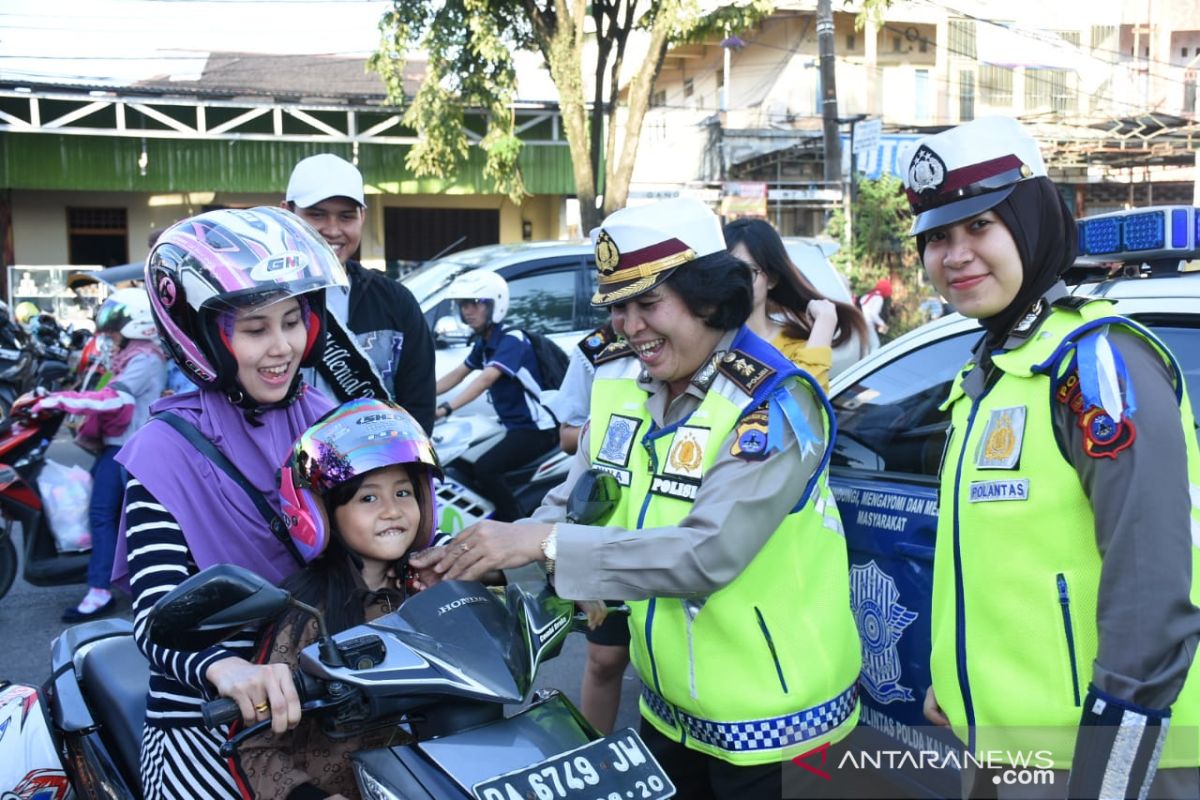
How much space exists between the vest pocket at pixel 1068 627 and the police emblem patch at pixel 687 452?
0.71 metres

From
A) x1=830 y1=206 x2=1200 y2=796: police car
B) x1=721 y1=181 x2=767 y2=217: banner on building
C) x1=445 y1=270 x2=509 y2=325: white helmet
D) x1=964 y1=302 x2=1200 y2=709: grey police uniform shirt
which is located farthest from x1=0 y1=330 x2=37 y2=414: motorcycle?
x1=721 y1=181 x2=767 y2=217: banner on building

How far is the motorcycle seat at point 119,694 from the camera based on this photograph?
2.34 m

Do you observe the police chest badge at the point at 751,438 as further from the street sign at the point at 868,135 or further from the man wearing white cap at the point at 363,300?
the street sign at the point at 868,135

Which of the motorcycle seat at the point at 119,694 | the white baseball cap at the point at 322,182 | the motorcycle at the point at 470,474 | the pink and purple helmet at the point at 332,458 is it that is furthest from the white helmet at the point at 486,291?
the pink and purple helmet at the point at 332,458

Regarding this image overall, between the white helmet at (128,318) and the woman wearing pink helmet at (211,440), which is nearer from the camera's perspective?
the woman wearing pink helmet at (211,440)

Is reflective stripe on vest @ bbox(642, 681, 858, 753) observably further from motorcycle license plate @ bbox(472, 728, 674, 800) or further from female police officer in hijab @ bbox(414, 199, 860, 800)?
motorcycle license plate @ bbox(472, 728, 674, 800)

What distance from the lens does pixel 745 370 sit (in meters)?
2.14

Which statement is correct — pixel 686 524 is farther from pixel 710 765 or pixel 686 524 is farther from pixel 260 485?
pixel 260 485

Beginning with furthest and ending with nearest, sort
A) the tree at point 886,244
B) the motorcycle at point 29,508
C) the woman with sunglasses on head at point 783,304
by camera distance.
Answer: the tree at point 886,244, the motorcycle at point 29,508, the woman with sunglasses on head at point 783,304

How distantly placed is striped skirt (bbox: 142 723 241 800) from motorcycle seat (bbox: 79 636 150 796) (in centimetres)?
32

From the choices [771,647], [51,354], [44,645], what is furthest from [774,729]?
[51,354]

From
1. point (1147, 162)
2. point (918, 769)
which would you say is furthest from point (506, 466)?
point (1147, 162)

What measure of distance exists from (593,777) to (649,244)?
1.07 metres

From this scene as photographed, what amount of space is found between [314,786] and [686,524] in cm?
82
